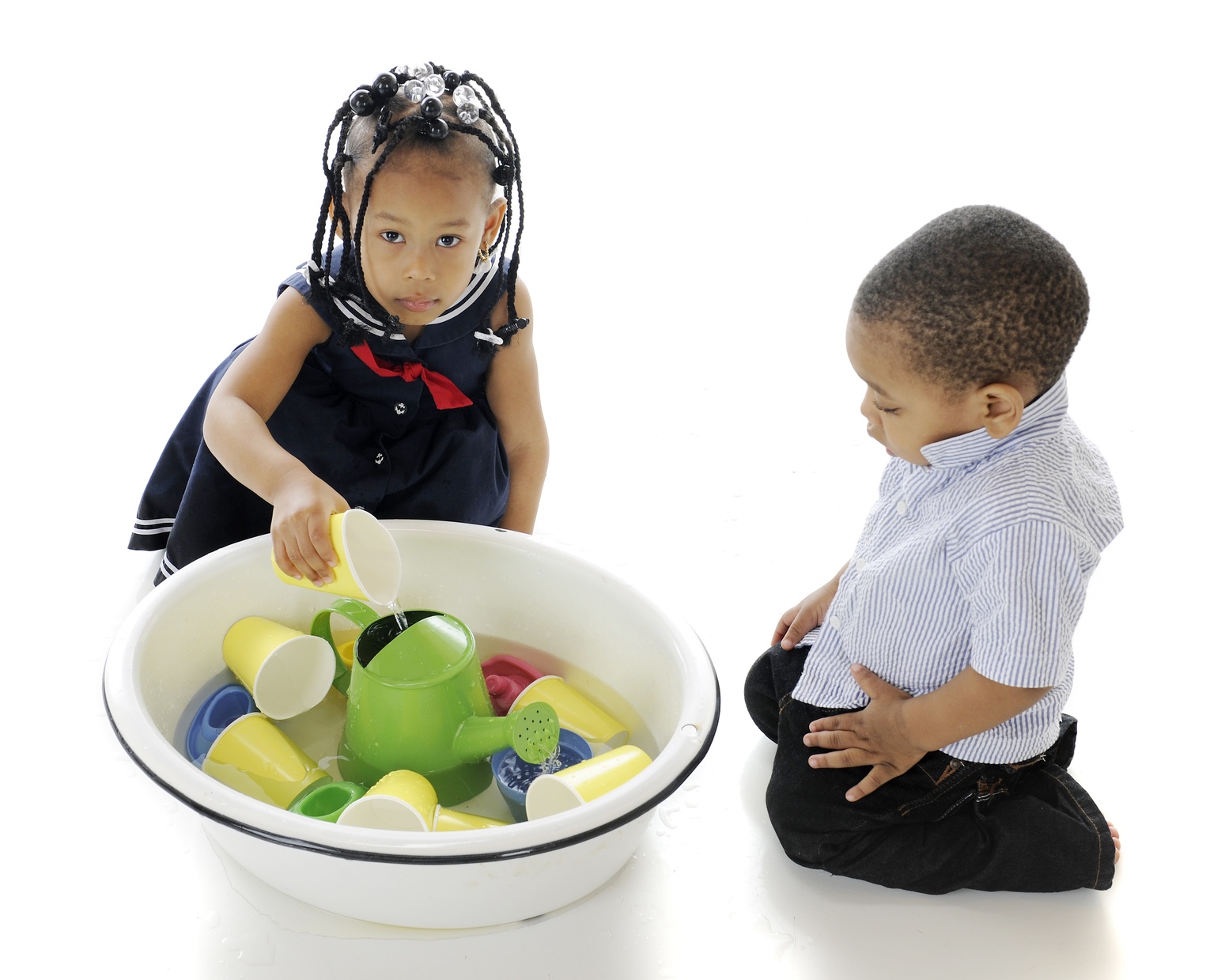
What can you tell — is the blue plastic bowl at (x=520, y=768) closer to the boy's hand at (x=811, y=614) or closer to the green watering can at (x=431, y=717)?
the green watering can at (x=431, y=717)

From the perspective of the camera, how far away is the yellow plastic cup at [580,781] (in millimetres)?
895

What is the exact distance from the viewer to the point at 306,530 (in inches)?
37.3

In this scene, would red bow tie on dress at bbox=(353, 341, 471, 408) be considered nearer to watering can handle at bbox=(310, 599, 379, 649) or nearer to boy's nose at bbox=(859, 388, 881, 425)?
watering can handle at bbox=(310, 599, 379, 649)

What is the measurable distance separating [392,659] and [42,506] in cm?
64

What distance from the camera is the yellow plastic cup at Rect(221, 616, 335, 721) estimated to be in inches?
40.5

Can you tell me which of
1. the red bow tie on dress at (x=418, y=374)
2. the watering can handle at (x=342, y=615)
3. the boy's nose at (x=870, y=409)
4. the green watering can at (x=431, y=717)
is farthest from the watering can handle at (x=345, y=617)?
the boy's nose at (x=870, y=409)

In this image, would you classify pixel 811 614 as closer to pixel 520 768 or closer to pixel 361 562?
pixel 520 768

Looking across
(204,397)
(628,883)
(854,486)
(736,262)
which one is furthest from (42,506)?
(736,262)

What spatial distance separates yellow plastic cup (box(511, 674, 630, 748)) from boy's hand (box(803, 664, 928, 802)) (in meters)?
0.19

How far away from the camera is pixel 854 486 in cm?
155

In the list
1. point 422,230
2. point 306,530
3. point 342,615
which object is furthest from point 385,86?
point 342,615

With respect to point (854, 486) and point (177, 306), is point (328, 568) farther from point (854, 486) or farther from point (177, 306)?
point (177, 306)

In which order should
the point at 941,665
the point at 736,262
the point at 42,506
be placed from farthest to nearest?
the point at 736,262 → the point at 42,506 → the point at 941,665

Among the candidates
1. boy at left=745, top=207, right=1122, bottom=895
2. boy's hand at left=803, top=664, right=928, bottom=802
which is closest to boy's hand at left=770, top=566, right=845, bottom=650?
boy at left=745, top=207, right=1122, bottom=895
